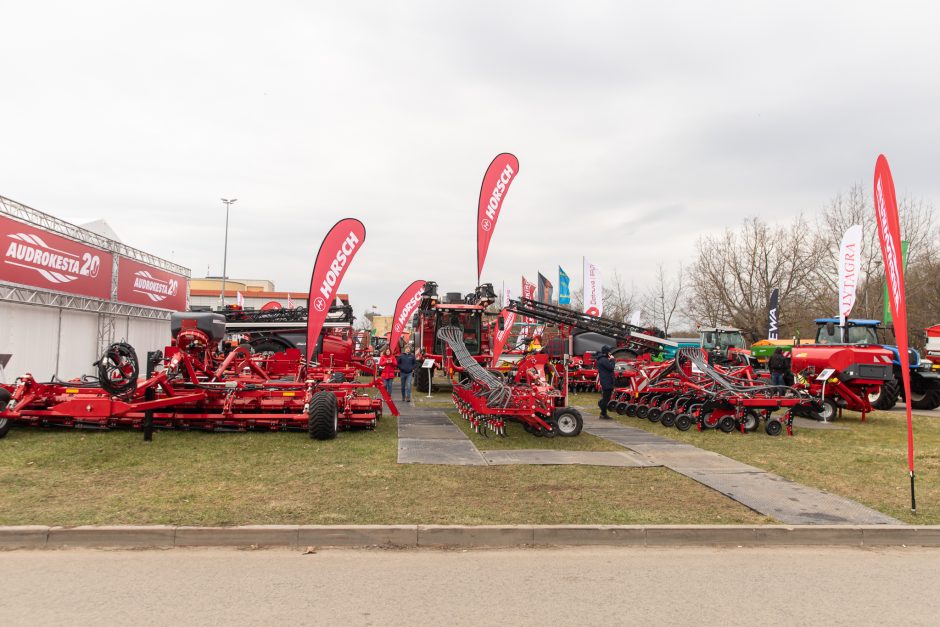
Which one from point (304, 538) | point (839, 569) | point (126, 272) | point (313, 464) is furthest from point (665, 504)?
point (126, 272)

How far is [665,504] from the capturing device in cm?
678

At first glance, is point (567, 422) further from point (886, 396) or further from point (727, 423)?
point (886, 396)

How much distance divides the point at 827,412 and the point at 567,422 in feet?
25.0

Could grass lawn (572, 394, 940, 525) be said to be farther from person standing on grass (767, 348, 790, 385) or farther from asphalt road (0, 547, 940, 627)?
person standing on grass (767, 348, 790, 385)

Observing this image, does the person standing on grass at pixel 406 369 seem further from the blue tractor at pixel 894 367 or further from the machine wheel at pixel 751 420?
the blue tractor at pixel 894 367

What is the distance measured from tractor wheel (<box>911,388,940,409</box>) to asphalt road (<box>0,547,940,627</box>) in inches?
617

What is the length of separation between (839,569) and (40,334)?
19.1 m

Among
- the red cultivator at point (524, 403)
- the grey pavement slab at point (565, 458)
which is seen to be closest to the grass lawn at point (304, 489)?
the grey pavement slab at point (565, 458)

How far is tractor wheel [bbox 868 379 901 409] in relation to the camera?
16188 mm

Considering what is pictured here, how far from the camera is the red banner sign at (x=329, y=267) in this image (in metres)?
11.9

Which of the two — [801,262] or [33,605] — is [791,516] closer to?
[33,605]

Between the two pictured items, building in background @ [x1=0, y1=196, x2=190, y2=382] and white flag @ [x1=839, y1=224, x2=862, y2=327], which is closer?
building in background @ [x1=0, y1=196, x2=190, y2=382]

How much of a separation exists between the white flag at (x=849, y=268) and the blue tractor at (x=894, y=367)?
0.59 meters

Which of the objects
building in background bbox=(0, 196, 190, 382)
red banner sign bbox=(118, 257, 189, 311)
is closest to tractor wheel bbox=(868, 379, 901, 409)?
building in background bbox=(0, 196, 190, 382)
